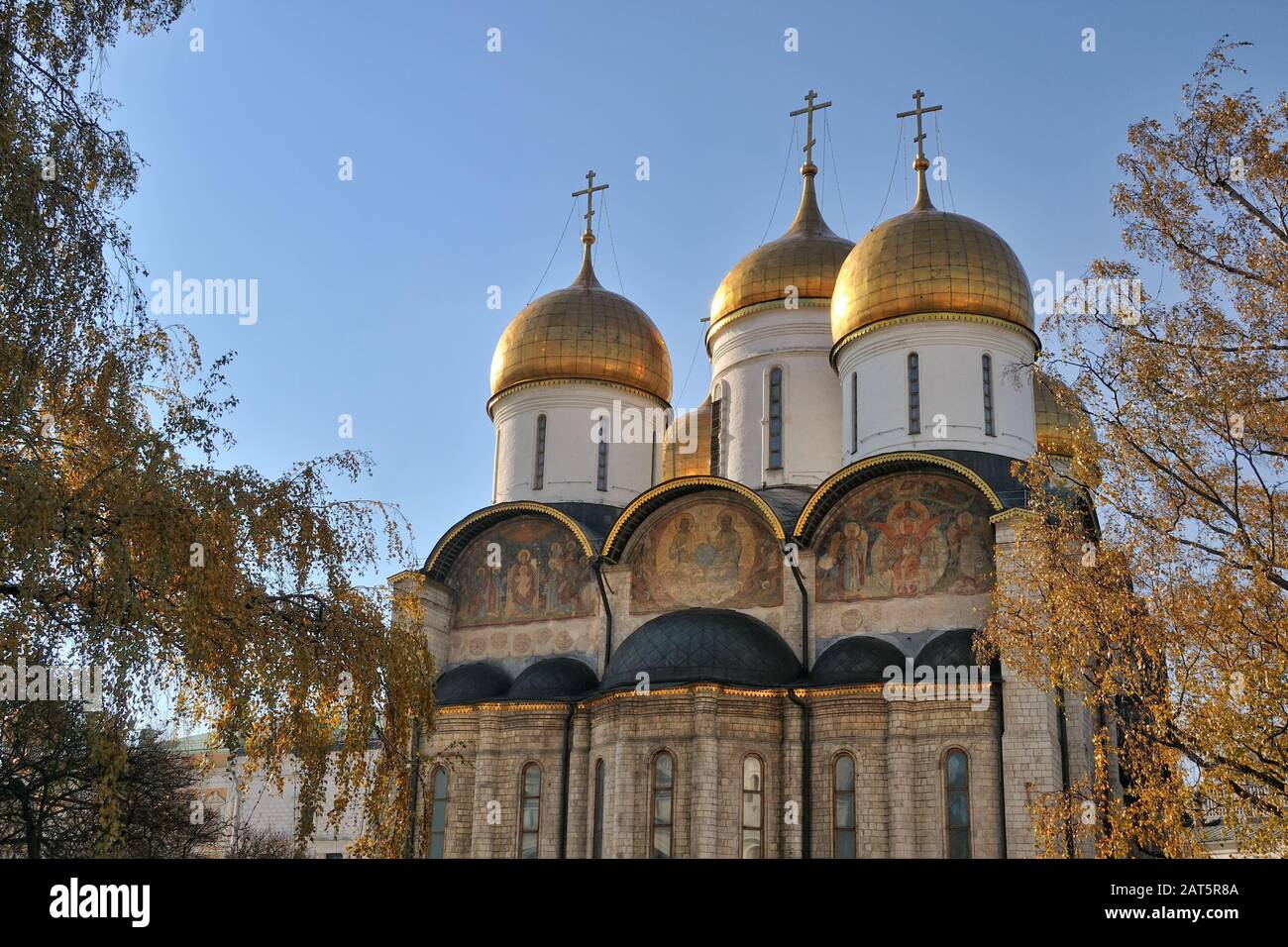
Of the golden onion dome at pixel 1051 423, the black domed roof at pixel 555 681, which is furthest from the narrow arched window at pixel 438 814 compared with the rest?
the golden onion dome at pixel 1051 423

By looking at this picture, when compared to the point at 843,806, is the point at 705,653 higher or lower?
higher

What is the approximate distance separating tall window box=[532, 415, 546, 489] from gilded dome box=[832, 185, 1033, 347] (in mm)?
4301

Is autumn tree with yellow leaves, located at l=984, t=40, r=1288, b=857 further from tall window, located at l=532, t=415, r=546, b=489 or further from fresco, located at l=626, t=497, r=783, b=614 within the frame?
tall window, located at l=532, t=415, r=546, b=489

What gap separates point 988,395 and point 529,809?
283 inches

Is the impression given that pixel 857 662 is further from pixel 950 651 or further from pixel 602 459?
pixel 602 459

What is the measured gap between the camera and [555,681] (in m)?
14.9

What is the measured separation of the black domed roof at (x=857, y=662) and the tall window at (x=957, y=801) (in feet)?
3.55

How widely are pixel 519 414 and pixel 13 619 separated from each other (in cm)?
1279

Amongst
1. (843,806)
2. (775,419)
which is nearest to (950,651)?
(843,806)

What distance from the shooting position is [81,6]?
6.56 meters

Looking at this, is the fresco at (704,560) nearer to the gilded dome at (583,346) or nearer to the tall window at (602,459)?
the tall window at (602,459)

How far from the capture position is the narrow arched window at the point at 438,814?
48.2ft
